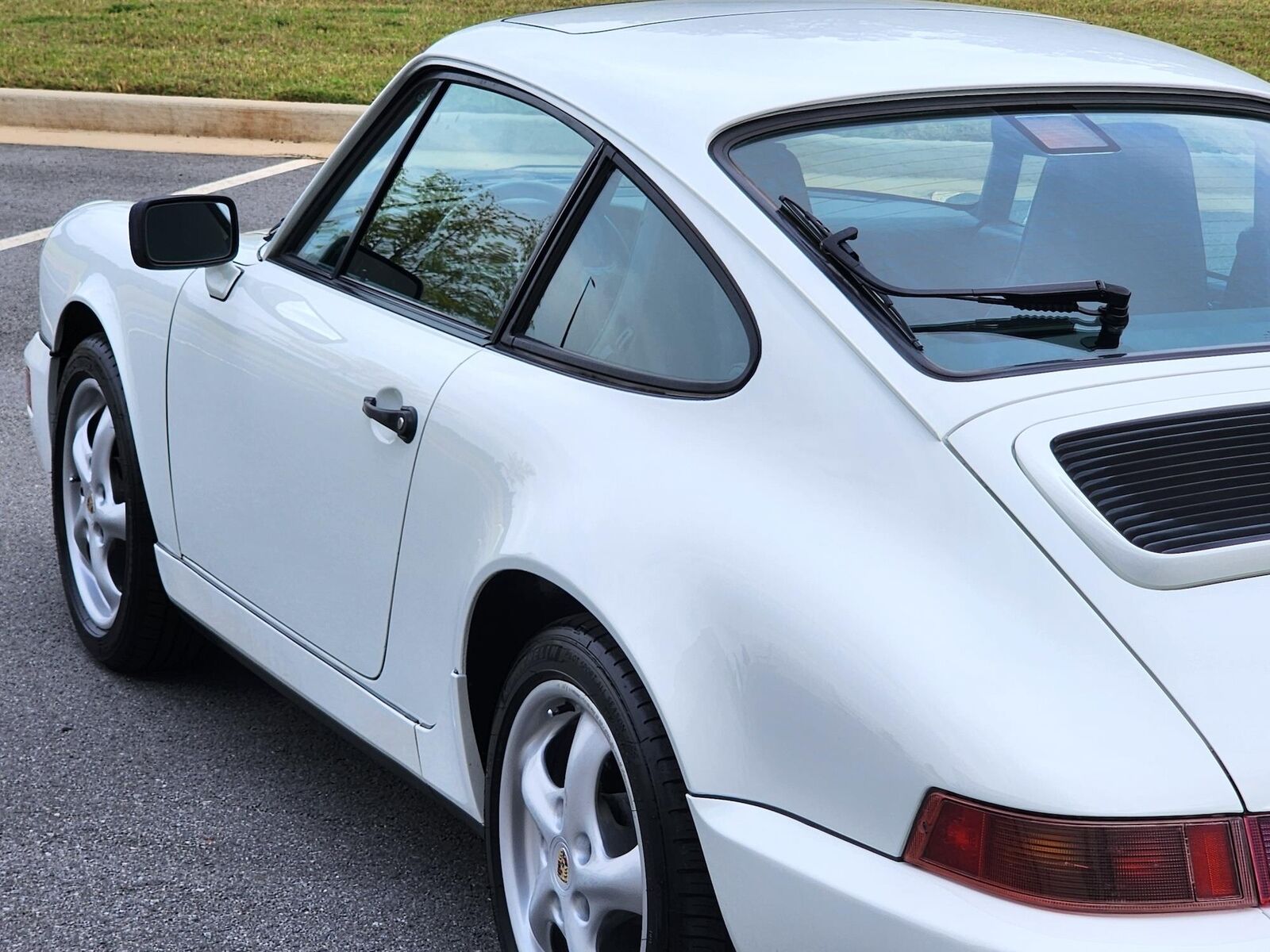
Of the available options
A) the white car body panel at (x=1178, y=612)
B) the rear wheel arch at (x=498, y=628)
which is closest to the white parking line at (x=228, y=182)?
the rear wheel arch at (x=498, y=628)

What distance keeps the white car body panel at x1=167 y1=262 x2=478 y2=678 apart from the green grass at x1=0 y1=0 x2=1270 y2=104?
945 cm

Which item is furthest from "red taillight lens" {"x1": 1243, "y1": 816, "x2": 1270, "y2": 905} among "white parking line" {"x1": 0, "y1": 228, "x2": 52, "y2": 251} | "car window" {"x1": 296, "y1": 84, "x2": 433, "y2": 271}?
"white parking line" {"x1": 0, "y1": 228, "x2": 52, "y2": 251}

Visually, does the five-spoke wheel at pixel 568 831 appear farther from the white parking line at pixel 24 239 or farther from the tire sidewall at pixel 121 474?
the white parking line at pixel 24 239

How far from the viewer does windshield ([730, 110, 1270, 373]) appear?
2.42 metres

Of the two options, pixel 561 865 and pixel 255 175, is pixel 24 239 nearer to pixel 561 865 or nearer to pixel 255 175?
pixel 255 175

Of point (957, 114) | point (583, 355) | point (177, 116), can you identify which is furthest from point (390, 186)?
point (177, 116)

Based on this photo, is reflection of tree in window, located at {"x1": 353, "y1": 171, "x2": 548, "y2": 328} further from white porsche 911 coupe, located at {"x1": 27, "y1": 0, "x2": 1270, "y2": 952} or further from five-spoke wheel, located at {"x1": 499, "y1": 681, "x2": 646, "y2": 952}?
five-spoke wheel, located at {"x1": 499, "y1": 681, "x2": 646, "y2": 952}

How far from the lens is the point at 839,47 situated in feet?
9.59

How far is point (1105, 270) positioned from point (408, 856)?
187cm

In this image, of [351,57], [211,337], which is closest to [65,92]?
[351,57]

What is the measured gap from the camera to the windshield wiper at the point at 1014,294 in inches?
93.7

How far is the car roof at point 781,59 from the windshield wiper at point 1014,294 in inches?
12.9

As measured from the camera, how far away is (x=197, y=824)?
11.6 ft

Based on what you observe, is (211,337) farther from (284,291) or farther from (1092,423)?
(1092,423)
